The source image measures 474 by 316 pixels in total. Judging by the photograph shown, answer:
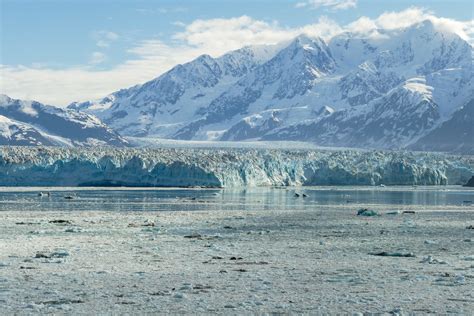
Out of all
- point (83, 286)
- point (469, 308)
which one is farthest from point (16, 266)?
point (469, 308)

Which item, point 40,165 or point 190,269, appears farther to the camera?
point 40,165

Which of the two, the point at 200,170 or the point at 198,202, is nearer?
the point at 198,202

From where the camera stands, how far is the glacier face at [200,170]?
105 m

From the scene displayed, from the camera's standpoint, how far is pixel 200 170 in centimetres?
10462

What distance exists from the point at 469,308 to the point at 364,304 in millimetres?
2046

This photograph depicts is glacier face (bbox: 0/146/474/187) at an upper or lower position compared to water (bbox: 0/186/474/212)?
upper

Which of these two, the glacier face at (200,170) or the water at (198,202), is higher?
the glacier face at (200,170)

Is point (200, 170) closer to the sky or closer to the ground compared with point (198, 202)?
closer to the sky

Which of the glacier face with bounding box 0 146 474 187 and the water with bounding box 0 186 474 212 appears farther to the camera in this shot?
the glacier face with bounding box 0 146 474 187

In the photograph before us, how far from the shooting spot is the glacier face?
4139 inches

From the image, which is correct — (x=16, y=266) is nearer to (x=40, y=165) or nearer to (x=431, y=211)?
(x=431, y=211)

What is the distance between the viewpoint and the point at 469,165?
131000 mm

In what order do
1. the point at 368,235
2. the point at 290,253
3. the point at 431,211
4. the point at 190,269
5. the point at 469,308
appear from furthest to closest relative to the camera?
the point at 431,211, the point at 368,235, the point at 290,253, the point at 190,269, the point at 469,308

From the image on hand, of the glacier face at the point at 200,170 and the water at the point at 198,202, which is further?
the glacier face at the point at 200,170
